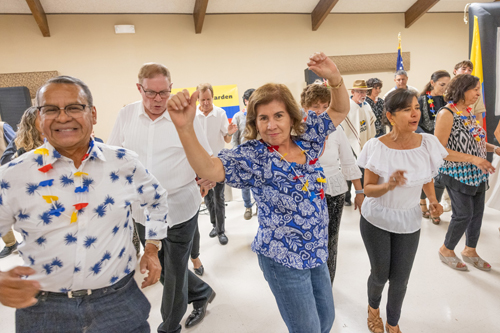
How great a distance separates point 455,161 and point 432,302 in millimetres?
1087

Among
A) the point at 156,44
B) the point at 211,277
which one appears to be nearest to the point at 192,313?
the point at 211,277

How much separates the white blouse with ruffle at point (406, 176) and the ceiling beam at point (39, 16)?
19.9ft

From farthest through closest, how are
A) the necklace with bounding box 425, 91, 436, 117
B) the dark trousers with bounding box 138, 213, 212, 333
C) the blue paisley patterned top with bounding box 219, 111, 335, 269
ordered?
1. the necklace with bounding box 425, 91, 436, 117
2. the dark trousers with bounding box 138, 213, 212, 333
3. the blue paisley patterned top with bounding box 219, 111, 335, 269

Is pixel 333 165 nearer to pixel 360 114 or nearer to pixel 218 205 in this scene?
pixel 218 205

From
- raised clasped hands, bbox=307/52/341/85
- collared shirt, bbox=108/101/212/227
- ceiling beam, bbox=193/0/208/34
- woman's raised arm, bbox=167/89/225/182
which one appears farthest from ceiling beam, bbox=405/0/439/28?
woman's raised arm, bbox=167/89/225/182

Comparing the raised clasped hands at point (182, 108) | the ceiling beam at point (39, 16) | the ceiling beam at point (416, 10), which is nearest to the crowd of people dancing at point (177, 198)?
the raised clasped hands at point (182, 108)

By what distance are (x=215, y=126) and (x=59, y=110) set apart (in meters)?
2.64

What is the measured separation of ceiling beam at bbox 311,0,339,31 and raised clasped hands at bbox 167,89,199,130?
6235mm

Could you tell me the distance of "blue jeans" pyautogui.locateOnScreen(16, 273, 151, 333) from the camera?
3.35 feet

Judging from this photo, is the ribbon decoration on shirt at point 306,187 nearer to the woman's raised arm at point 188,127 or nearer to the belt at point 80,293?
the woman's raised arm at point 188,127

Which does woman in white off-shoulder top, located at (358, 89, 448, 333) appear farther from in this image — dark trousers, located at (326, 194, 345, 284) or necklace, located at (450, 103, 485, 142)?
necklace, located at (450, 103, 485, 142)

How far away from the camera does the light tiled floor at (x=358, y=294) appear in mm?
2012

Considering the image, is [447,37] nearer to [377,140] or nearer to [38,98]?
[377,140]

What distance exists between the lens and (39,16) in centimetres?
524
